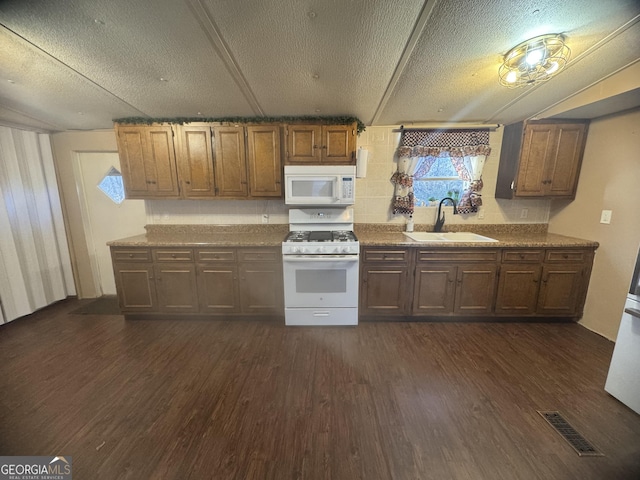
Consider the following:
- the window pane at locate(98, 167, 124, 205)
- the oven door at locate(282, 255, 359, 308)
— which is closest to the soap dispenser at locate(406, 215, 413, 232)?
the oven door at locate(282, 255, 359, 308)

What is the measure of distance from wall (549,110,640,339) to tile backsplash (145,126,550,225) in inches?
20.7

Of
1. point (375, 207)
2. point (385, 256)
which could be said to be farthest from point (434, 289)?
point (375, 207)

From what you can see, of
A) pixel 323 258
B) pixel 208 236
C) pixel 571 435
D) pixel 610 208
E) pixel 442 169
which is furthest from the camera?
pixel 442 169

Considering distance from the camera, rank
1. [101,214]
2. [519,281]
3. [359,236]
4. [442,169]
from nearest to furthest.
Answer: [519,281]
[359,236]
[442,169]
[101,214]

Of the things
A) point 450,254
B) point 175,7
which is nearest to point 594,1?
point 450,254

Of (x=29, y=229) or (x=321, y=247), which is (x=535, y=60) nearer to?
(x=321, y=247)

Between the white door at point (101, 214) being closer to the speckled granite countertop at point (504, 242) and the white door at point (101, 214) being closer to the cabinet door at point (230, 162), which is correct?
the cabinet door at point (230, 162)

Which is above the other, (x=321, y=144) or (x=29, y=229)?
(x=321, y=144)

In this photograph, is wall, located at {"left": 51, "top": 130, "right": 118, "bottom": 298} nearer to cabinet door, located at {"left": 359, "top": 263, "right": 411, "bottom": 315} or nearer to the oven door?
the oven door

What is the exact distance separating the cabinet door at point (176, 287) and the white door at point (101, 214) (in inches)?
46.6

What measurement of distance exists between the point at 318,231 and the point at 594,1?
262 cm

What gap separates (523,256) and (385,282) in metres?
1.53

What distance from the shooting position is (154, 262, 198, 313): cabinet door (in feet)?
9.11

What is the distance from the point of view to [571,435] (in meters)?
1.48
